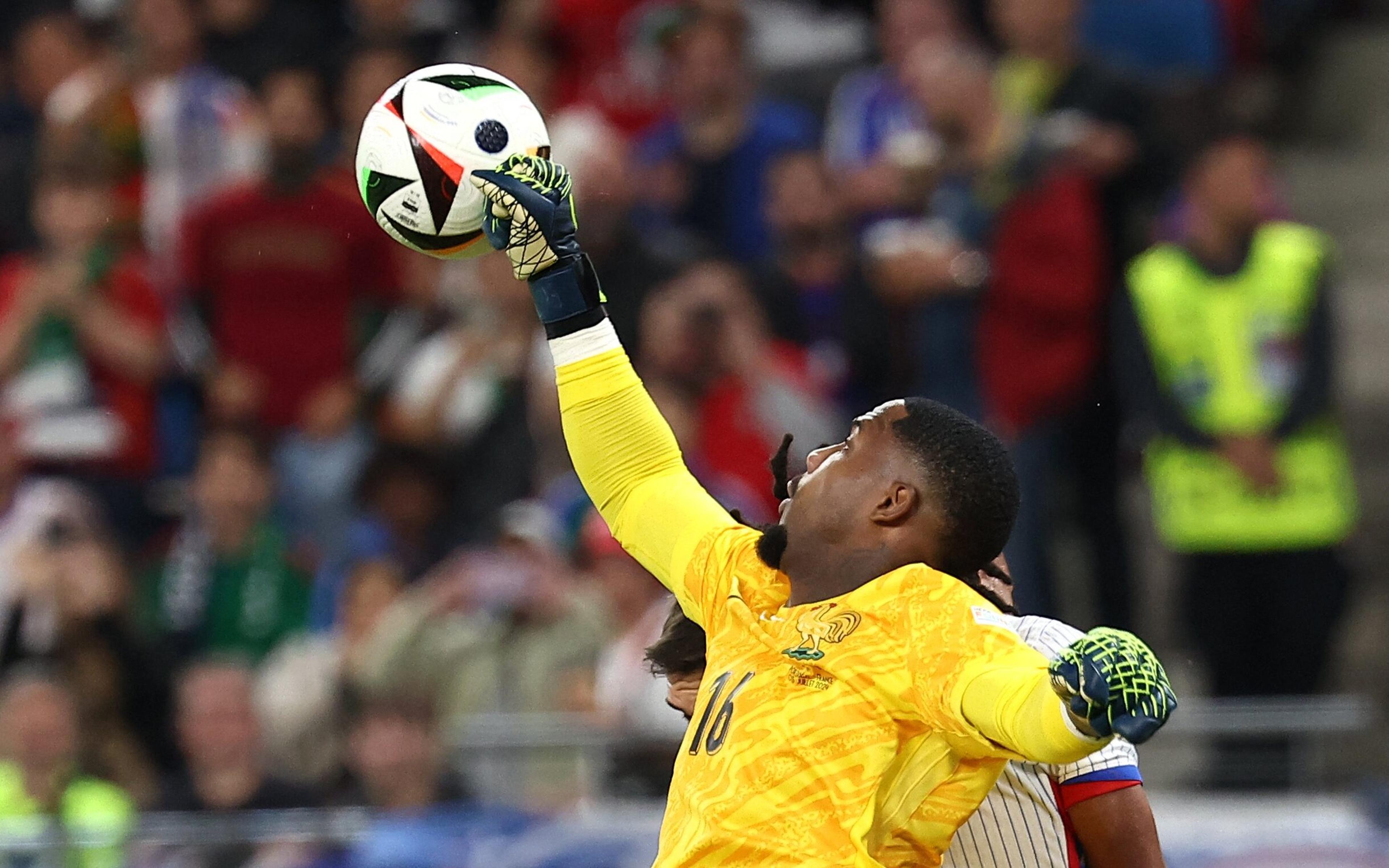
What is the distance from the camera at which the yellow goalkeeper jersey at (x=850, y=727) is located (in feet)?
10.8

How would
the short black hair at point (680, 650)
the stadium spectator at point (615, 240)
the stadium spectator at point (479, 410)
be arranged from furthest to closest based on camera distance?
the stadium spectator at point (479, 410), the stadium spectator at point (615, 240), the short black hair at point (680, 650)

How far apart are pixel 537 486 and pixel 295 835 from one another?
2268mm

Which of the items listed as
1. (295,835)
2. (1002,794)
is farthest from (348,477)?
(1002,794)

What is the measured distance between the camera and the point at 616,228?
907 centimetres

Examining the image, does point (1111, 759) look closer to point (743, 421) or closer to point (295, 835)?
point (295, 835)

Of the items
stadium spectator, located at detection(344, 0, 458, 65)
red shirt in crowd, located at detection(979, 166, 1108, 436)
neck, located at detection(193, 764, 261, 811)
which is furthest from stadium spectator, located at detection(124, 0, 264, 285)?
red shirt in crowd, located at detection(979, 166, 1108, 436)

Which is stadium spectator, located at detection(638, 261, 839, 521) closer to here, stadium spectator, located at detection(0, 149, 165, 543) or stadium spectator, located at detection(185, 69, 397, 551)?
stadium spectator, located at detection(185, 69, 397, 551)

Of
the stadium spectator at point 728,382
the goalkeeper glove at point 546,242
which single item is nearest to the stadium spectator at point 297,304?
the stadium spectator at point 728,382

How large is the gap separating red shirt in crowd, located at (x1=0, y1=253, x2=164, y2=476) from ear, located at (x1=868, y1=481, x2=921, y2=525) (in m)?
7.01

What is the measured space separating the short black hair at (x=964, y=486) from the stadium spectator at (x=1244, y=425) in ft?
15.8

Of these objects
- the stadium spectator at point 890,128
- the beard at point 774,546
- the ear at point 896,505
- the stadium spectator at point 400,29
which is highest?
the stadium spectator at point 400,29

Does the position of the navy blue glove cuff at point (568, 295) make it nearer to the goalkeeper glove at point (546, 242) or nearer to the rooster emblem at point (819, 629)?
the goalkeeper glove at point (546, 242)

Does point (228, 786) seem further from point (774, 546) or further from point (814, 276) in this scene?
point (774, 546)

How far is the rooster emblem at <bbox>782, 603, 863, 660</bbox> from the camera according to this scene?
347 centimetres
